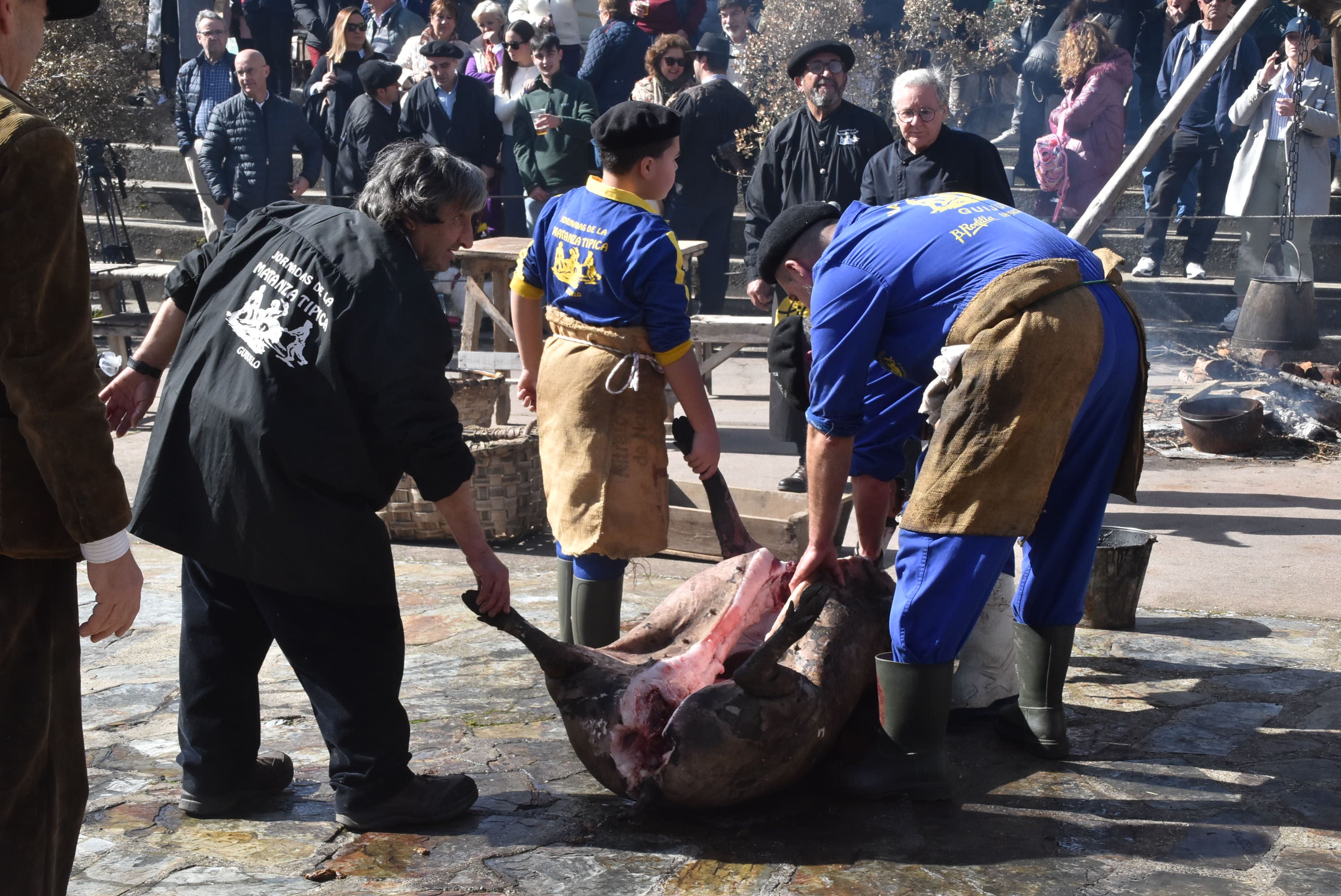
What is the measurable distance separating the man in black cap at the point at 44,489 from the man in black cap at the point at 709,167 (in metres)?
7.69

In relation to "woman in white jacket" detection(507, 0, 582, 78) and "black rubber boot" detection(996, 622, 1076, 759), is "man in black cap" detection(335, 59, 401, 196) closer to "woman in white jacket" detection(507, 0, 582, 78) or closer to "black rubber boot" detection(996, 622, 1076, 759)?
"woman in white jacket" detection(507, 0, 582, 78)

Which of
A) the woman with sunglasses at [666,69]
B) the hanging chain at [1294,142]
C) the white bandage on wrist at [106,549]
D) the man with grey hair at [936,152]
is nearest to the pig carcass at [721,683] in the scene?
the white bandage on wrist at [106,549]

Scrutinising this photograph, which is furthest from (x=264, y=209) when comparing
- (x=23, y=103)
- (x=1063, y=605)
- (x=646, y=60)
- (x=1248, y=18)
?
(x=646, y=60)

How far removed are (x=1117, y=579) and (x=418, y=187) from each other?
3.18 meters

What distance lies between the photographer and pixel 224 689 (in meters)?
3.38

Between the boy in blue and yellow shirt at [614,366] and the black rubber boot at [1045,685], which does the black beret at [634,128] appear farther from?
the black rubber boot at [1045,685]

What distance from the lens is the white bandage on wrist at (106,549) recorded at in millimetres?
2367

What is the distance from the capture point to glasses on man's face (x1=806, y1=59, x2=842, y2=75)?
7426 mm

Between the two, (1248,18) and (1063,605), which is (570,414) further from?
(1248,18)

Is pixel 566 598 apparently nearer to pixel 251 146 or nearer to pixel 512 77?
pixel 512 77

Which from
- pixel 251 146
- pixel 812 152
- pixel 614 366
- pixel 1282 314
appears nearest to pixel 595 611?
pixel 614 366

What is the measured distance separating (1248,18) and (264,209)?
5.60 metres

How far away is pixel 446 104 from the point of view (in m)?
10.3

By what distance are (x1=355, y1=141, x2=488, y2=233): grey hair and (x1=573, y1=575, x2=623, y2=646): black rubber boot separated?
5.15 ft
